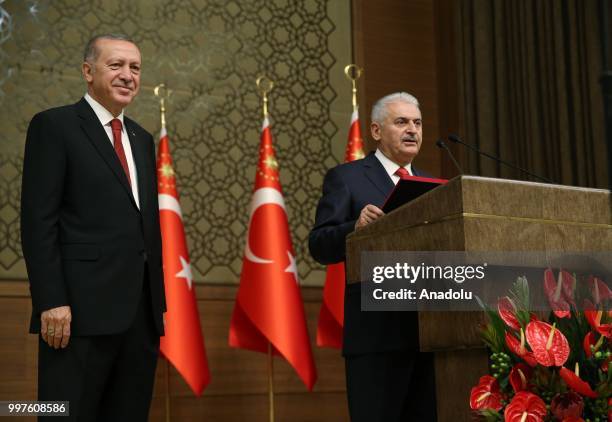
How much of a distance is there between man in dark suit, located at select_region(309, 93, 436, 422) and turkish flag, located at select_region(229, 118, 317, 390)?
144 cm

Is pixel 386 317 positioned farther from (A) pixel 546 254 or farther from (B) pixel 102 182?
(B) pixel 102 182

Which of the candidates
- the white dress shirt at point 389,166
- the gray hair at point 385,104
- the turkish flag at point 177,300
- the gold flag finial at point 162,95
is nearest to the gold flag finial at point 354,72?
the gold flag finial at point 162,95

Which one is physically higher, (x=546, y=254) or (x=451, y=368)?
(x=546, y=254)

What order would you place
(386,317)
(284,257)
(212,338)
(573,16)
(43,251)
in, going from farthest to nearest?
(573,16), (212,338), (284,257), (386,317), (43,251)

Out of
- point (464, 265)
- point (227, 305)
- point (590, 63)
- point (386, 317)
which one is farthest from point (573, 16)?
point (464, 265)

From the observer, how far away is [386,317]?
2.72 meters

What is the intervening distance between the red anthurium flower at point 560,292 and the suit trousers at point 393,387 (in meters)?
0.84

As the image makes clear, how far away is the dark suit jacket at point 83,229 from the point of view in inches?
97.8

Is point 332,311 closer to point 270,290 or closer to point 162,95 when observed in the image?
point 270,290

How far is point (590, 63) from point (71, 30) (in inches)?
118

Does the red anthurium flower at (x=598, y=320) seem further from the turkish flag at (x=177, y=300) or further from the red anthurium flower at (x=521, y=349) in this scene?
the turkish flag at (x=177, y=300)

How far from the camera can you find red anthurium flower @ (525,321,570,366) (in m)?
1.75

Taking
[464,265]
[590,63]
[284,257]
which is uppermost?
[590,63]

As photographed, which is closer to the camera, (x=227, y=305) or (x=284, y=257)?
(x=284, y=257)
